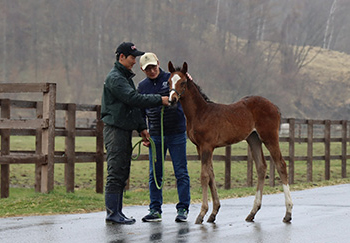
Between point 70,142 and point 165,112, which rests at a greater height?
point 165,112

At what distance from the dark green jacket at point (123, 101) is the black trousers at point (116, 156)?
0.35 feet

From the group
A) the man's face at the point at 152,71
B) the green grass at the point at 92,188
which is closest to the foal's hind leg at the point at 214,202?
the man's face at the point at 152,71

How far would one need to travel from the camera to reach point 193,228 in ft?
24.9

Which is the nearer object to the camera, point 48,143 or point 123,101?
point 123,101

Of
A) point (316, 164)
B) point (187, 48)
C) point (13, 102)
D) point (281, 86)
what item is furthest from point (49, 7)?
point (13, 102)

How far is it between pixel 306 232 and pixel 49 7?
291ft

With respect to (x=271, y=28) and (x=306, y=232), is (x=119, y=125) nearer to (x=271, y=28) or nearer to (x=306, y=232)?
(x=306, y=232)

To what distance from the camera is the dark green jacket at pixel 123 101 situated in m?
7.84

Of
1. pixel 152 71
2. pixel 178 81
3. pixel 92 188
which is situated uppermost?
pixel 152 71

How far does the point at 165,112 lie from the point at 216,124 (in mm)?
686

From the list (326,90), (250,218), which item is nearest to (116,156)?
(250,218)

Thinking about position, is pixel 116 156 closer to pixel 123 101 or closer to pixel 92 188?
pixel 123 101

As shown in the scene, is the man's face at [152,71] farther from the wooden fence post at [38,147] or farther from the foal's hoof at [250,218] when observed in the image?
the wooden fence post at [38,147]

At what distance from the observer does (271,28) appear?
10712 cm
